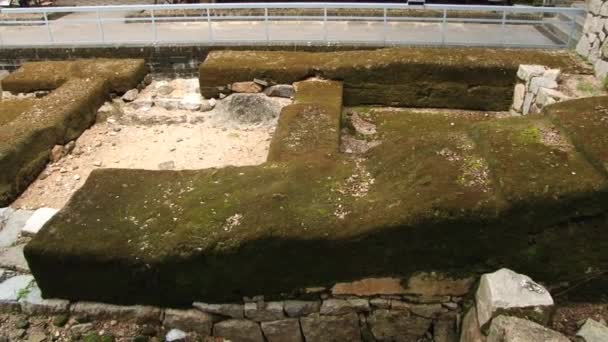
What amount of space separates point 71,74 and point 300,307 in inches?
250

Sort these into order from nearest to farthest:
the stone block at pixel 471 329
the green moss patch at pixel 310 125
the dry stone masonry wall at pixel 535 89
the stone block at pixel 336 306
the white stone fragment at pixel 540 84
A: the stone block at pixel 471 329 → the stone block at pixel 336 306 → the green moss patch at pixel 310 125 → the dry stone masonry wall at pixel 535 89 → the white stone fragment at pixel 540 84

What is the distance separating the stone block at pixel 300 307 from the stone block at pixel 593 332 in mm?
1814

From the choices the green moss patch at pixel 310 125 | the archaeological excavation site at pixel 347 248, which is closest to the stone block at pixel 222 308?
the archaeological excavation site at pixel 347 248

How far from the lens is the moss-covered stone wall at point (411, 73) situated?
7.28 metres

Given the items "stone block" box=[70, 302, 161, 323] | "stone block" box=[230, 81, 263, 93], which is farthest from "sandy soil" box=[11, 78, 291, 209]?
"stone block" box=[70, 302, 161, 323]

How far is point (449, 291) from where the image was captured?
368cm

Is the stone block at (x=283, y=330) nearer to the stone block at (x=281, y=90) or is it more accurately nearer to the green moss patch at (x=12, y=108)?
the stone block at (x=281, y=90)

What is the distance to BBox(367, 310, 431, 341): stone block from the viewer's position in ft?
12.4

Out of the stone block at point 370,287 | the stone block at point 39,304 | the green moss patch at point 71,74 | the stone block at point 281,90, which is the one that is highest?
the green moss patch at point 71,74

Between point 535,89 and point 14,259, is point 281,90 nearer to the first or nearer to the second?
point 535,89

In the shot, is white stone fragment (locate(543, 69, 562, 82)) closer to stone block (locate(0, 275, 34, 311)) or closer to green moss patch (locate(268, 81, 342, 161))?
green moss patch (locate(268, 81, 342, 161))

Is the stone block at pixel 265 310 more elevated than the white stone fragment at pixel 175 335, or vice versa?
the stone block at pixel 265 310

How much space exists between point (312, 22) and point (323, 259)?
876 cm

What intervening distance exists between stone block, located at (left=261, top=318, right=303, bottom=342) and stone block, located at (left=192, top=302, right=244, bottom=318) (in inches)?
8.7
